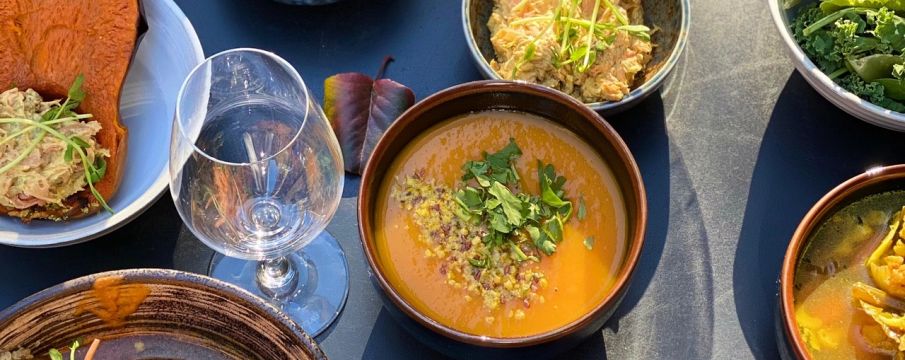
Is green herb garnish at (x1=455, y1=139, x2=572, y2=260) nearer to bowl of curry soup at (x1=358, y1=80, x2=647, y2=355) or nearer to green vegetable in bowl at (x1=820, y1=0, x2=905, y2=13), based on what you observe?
bowl of curry soup at (x1=358, y1=80, x2=647, y2=355)

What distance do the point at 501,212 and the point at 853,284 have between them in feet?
1.68

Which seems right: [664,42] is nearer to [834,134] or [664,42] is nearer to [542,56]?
[542,56]

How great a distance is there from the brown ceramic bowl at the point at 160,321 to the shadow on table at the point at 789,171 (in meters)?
0.69

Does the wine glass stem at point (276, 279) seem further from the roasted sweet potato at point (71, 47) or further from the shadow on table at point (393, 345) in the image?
the roasted sweet potato at point (71, 47)

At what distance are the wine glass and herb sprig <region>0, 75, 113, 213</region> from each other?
0.17 m

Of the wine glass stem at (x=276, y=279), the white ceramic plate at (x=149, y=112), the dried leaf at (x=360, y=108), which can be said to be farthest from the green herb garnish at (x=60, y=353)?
the dried leaf at (x=360, y=108)

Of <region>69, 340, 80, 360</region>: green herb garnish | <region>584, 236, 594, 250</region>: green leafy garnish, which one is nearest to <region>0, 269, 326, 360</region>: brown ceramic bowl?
<region>69, 340, 80, 360</region>: green herb garnish

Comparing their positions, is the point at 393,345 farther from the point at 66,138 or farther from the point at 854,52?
the point at 854,52

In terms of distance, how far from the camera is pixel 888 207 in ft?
4.71

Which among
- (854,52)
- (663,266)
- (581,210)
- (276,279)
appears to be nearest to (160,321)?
(276,279)

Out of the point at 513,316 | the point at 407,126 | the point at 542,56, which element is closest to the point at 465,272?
the point at 513,316

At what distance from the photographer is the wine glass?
1244mm

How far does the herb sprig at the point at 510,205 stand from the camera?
1377mm

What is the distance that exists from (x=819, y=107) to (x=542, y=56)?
0.47 m
